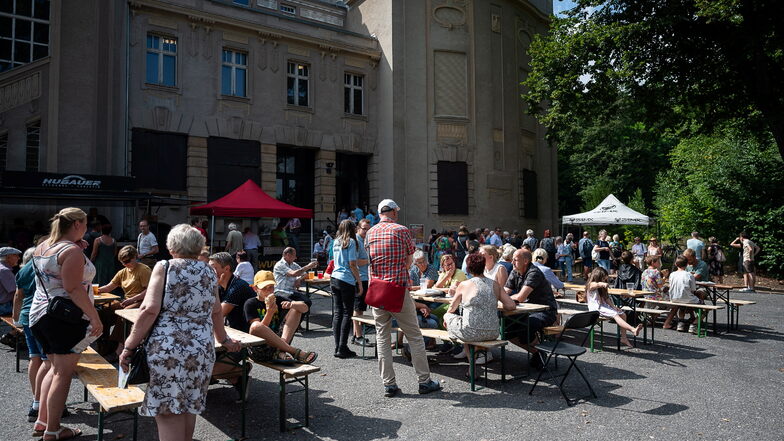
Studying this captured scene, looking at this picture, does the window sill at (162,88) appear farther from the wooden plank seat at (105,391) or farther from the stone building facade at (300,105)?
the wooden plank seat at (105,391)

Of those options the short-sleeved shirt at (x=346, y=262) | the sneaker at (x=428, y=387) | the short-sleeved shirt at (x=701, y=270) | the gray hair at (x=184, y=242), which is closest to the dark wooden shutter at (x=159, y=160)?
the short-sleeved shirt at (x=346, y=262)

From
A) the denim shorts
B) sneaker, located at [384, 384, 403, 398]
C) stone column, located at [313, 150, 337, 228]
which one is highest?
stone column, located at [313, 150, 337, 228]

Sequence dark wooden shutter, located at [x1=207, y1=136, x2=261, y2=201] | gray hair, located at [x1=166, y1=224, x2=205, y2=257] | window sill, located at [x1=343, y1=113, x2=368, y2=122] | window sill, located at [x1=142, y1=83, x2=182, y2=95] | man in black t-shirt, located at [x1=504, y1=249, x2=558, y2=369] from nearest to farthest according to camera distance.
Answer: gray hair, located at [x1=166, y1=224, x2=205, y2=257]
man in black t-shirt, located at [x1=504, y1=249, x2=558, y2=369]
window sill, located at [x1=142, y1=83, x2=182, y2=95]
dark wooden shutter, located at [x1=207, y1=136, x2=261, y2=201]
window sill, located at [x1=343, y1=113, x2=368, y2=122]

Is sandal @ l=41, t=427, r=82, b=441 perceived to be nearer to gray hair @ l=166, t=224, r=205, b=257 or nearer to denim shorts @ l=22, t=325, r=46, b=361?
denim shorts @ l=22, t=325, r=46, b=361

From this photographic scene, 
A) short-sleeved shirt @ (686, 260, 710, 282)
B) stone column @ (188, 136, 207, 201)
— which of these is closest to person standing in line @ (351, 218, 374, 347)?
short-sleeved shirt @ (686, 260, 710, 282)

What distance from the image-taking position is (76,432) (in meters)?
4.59

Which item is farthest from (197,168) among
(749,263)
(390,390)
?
(749,263)

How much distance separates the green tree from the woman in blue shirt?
12.4 m

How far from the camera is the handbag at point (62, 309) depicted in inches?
161

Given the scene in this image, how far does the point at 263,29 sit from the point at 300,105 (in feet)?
10.8

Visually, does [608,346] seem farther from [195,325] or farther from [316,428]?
[195,325]

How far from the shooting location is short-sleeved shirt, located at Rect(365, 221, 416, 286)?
19.4 feet

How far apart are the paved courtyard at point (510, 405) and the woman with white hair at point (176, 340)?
1.32 m

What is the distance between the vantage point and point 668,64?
17.1 m
